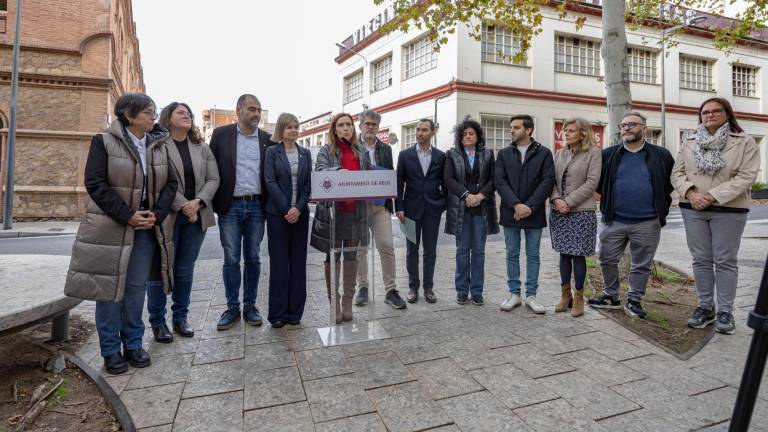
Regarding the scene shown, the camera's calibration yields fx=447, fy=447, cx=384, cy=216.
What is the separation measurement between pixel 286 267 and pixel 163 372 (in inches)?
54.6

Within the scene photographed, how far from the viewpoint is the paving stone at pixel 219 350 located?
11.6 ft

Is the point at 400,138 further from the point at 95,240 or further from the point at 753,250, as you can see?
the point at 95,240

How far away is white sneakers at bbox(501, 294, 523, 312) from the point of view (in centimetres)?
481

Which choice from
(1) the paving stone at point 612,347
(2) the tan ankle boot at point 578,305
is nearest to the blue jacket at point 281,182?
(1) the paving stone at point 612,347

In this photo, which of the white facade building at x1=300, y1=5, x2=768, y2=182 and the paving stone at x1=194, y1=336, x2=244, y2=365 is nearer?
the paving stone at x1=194, y1=336, x2=244, y2=365

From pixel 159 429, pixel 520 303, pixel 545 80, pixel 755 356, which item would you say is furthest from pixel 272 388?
pixel 545 80

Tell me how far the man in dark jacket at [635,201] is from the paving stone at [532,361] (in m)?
1.60

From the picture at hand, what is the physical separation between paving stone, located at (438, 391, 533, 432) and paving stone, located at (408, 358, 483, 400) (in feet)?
0.27

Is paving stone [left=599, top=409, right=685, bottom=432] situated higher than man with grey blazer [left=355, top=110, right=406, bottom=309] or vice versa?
man with grey blazer [left=355, top=110, right=406, bottom=309]

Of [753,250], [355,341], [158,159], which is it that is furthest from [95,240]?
[753,250]

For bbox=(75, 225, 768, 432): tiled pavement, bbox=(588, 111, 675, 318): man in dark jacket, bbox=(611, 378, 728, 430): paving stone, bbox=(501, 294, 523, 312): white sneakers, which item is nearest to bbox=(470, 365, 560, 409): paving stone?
bbox=(75, 225, 768, 432): tiled pavement

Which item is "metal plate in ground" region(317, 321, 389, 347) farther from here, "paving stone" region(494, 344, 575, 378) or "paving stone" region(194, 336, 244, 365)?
"paving stone" region(494, 344, 575, 378)

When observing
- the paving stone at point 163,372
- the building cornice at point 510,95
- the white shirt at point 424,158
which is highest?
the building cornice at point 510,95

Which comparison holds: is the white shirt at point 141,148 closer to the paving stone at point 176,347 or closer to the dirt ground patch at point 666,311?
the paving stone at point 176,347
